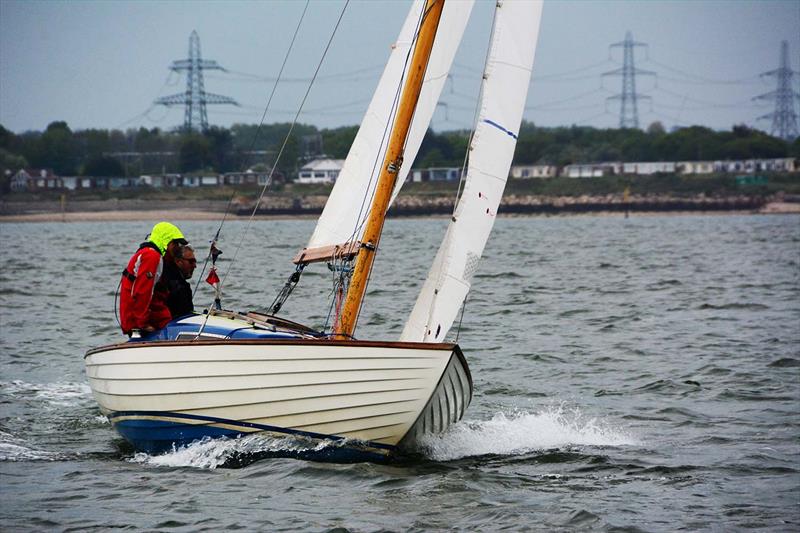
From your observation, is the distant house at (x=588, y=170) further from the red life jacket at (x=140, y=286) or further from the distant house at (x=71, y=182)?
the red life jacket at (x=140, y=286)

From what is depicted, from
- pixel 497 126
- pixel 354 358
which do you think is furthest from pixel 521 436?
pixel 497 126

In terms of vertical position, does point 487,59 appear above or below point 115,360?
above

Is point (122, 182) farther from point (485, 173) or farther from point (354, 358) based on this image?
point (354, 358)

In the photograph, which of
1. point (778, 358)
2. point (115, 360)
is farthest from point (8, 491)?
point (778, 358)

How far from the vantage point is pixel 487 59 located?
10.9 metres

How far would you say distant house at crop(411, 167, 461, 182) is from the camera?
449 feet

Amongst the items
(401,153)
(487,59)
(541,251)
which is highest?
(487,59)

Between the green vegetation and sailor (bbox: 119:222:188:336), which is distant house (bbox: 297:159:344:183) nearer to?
the green vegetation

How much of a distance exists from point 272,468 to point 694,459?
3.96 metres

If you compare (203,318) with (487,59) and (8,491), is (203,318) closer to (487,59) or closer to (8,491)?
(8,491)

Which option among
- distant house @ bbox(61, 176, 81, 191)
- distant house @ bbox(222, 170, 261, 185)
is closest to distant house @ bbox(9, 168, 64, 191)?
distant house @ bbox(61, 176, 81, 191)

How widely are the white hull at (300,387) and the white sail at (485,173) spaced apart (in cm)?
69

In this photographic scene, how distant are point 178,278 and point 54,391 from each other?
161 inches

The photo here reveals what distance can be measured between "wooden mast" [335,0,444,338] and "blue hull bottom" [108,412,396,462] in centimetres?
116
